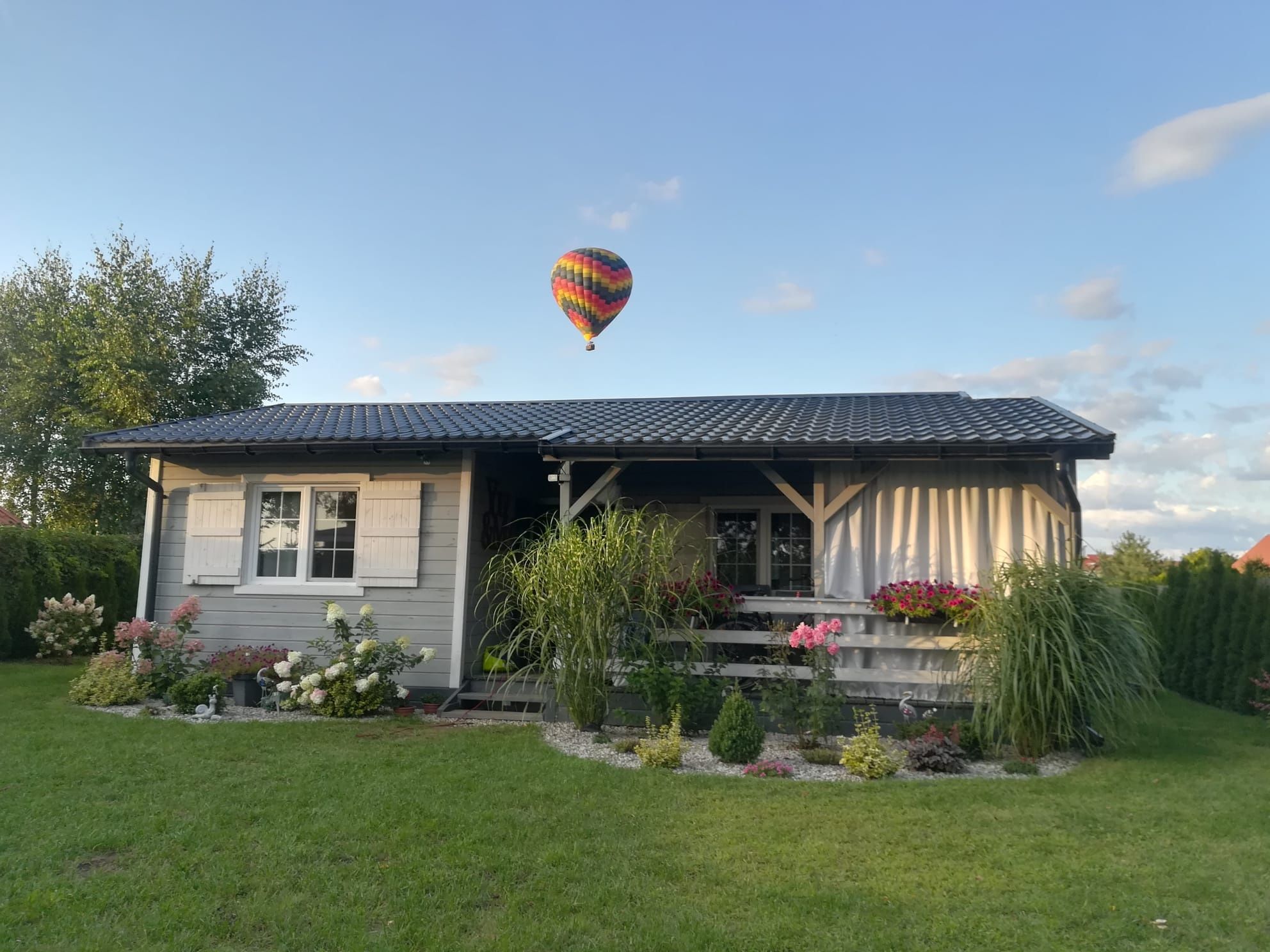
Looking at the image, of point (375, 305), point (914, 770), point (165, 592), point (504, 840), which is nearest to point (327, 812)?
point (504, 840)

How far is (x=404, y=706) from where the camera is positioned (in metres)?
8.17

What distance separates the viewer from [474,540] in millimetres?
8883

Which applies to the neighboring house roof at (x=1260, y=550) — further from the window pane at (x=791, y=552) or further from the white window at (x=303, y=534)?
the white window at (x=303, y=534)

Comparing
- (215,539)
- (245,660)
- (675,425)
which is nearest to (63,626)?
(215,539)

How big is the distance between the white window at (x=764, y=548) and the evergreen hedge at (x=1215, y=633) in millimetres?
4459

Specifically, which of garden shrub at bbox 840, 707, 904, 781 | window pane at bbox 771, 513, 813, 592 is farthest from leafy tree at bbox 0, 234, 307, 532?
garden shrub at bbox 840, 707, 904, 781

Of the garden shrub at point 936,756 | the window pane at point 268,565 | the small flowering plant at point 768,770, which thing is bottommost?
the small flowering plant at point 768,770

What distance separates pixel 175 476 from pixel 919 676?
8.11 metres

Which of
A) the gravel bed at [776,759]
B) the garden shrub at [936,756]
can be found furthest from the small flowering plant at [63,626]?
the garden shrub at [936,756]

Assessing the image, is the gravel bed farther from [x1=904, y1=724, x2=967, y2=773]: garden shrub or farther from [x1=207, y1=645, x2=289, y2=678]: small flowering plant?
[x1=207, y1=645, x2=289, y2=678]: small flowering plant

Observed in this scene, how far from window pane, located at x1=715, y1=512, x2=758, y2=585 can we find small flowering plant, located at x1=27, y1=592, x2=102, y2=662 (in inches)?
351

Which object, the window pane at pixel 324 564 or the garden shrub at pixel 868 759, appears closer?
the garden shrub at pixel 868 759

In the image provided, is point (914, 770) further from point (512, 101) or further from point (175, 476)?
point (512, 101)

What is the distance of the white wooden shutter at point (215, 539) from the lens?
29.6ft
